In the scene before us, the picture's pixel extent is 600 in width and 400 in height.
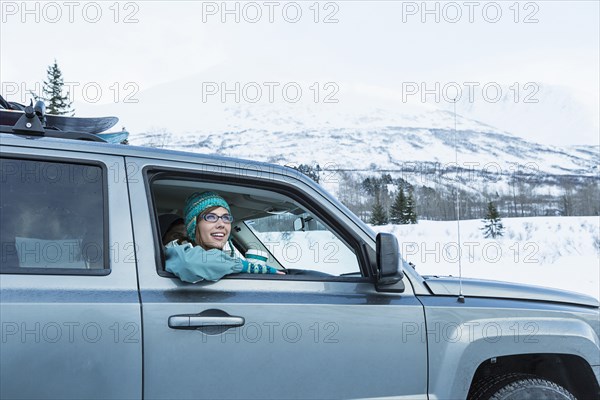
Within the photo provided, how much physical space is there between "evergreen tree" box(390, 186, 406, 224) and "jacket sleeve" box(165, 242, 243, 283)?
23.2 metres

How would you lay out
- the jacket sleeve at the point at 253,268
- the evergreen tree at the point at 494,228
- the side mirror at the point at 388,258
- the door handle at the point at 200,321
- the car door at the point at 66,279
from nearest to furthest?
1. the car door at the point at 66,279
2. the door handle at the point at 200,321
3. the side mirror at the point at 388,258
4. the jacket sleeve at the point at 253,268
5. the evergreen tree at the point at 494,228

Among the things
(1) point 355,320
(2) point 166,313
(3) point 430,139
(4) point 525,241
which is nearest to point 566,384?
(1) point 355,320

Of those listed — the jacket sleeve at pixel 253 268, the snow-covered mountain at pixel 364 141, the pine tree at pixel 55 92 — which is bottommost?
the jacket sleeve at pixel 253 268

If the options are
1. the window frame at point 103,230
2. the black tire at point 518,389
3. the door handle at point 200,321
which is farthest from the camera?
the black tire at point 518,389

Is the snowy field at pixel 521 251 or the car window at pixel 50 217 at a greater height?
the car window at pixel 50 217

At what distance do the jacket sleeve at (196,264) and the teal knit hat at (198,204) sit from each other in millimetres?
381

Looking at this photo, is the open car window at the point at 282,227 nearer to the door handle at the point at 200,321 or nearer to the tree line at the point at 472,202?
the door handle at the point at 200,321

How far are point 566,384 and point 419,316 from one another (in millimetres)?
1095

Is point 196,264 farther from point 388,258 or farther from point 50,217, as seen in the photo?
point 388,258

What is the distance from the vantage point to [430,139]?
162 m

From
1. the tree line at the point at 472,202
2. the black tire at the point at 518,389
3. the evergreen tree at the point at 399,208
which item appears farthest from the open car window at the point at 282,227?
the evergreen tree at the point at 399,208

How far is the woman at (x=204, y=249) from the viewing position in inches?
102

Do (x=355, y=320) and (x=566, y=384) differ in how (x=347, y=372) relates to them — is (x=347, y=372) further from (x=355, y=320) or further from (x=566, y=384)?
(x=566, y=384)

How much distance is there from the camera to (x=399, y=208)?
89.7ft
